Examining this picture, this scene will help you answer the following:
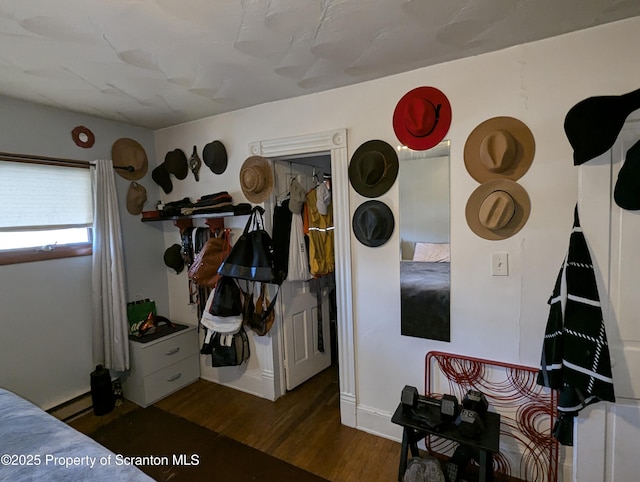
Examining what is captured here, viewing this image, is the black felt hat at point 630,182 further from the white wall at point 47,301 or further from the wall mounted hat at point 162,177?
the white wall at point 47,301

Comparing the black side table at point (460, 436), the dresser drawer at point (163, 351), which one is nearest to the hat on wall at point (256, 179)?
the dresser drawer at point (163, 351)

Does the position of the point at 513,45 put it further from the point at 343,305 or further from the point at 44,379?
the point at 44,379

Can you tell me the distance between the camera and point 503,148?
1617mm

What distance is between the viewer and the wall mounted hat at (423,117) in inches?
72.2

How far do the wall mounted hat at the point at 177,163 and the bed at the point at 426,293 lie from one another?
6.96 ft

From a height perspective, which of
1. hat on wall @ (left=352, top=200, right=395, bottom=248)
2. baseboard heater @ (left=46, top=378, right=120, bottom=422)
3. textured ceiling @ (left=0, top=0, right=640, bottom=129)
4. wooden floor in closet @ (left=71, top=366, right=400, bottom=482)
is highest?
textured ceiling @ (left=0, top=0, right=640, bottom=129)

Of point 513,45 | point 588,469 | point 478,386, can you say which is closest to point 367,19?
point 513,45

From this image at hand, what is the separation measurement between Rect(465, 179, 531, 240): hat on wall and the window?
2.87 meters

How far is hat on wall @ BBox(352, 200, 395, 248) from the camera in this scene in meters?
2.03

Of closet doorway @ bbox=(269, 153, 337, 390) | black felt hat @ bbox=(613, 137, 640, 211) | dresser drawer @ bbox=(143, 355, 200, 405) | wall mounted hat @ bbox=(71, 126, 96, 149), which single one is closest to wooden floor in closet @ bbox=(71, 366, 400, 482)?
dresser drawer @ bbox=(143, 355, 200, 405)

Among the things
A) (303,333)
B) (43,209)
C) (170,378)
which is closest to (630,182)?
(303,333)

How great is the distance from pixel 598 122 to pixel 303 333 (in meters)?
2.48

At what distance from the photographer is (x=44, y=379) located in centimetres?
232

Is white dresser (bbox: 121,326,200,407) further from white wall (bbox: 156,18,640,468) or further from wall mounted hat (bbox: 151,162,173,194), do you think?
white wall (bbox: 156,18,640,468)
